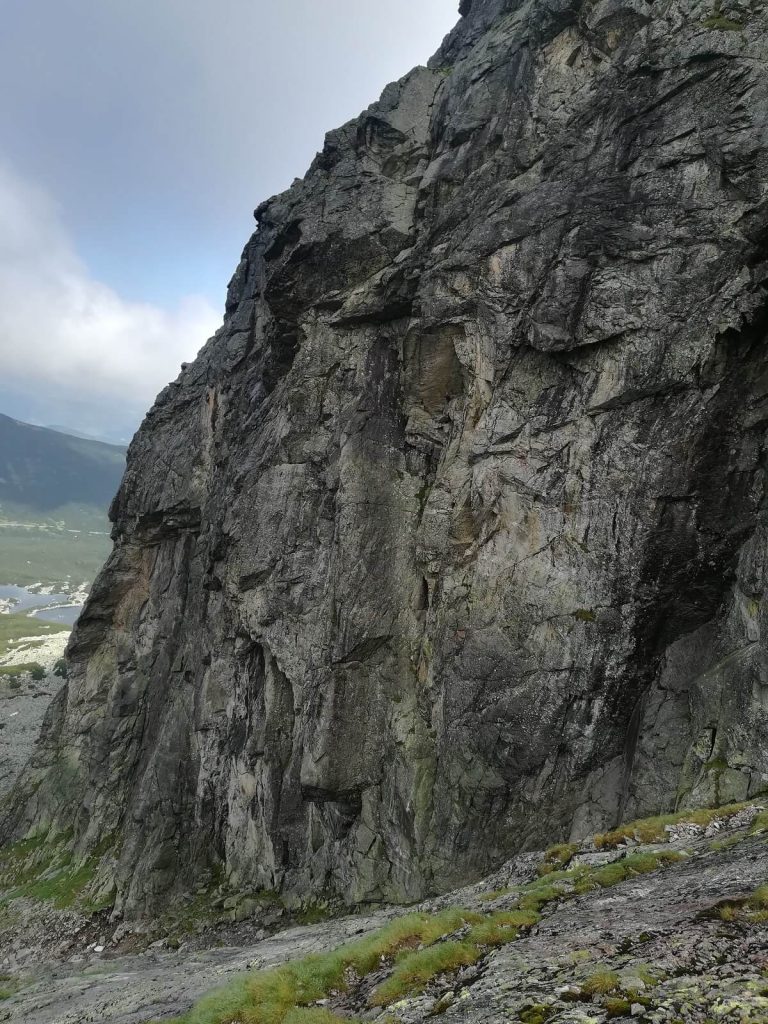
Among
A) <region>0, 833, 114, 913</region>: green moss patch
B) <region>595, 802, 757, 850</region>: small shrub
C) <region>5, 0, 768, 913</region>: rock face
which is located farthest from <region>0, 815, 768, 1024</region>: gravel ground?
<region>0, 833, 114, 913</region>: green moss patch

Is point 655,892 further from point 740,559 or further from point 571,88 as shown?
point 571,88

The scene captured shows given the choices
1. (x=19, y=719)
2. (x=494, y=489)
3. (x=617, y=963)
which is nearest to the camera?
(x=617, y=963)

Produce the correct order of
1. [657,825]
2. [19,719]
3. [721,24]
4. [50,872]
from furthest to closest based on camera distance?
[19,719] → [50,872] → [721,24] → [657,825]

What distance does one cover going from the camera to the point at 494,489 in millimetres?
33469

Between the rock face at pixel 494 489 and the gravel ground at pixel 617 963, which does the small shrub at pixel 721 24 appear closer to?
the rock face at pixel 494 489

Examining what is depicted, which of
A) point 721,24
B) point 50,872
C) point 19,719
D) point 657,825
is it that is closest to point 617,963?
point 657,825

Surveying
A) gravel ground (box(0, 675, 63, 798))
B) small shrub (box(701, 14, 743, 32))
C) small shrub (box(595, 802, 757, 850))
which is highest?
small shrub (box(701, 14, 743, 32))

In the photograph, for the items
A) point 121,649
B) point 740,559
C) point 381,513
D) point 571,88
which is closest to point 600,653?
point 740,559

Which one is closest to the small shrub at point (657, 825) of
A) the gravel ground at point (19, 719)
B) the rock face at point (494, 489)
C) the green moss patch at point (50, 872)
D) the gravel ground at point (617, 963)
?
the gravel ground at point (617, 963)

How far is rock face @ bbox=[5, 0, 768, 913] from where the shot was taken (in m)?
28.6

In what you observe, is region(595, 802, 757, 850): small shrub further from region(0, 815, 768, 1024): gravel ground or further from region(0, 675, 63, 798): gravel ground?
region(0, 675, 63, 798): gravel ground

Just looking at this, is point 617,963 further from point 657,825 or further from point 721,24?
point 721,24

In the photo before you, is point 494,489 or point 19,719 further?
point 19,719

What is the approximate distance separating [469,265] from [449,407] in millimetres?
9054
